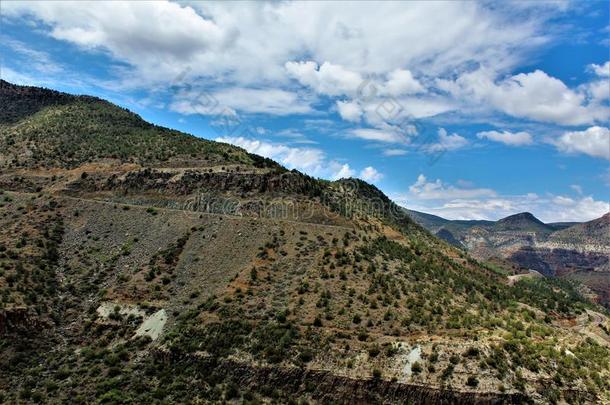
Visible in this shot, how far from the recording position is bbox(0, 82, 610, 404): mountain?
35.4 metres

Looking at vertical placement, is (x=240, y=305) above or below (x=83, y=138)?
below

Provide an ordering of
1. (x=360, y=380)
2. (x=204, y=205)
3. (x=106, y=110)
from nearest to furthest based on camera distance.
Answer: (x=360, y=380) < (x=204, y=205) < (x=106, y=110)

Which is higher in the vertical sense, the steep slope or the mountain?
the steep slope

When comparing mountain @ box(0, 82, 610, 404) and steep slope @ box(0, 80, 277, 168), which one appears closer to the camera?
mountain @ box(0, 82, 610, 404)

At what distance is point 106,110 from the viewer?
4134 inches

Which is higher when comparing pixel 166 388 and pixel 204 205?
pixel 204 205

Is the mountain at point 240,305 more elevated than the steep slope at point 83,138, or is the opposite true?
the steep slope at point 83,138

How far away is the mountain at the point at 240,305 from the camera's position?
35375 mm

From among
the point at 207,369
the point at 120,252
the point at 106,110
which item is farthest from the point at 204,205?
the point at 106,110

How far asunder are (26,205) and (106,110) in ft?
163

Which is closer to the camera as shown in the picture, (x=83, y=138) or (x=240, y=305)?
(x=240, y=305)

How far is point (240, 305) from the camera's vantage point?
43.7 metres

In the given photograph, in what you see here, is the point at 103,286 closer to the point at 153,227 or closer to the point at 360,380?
the point at 153,227

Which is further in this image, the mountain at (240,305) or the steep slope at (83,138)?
the steep slope at (83,138)
